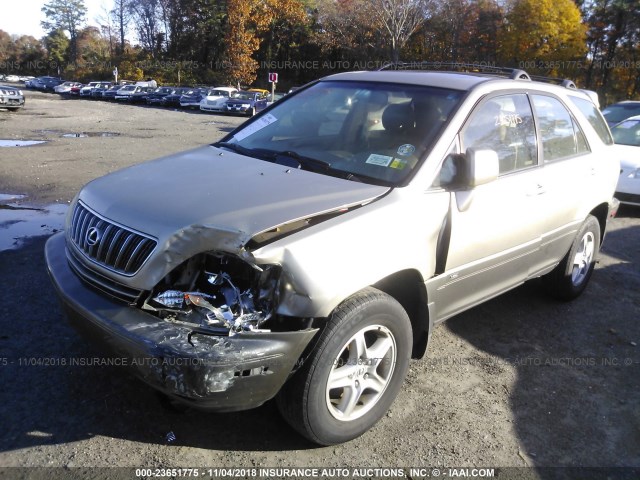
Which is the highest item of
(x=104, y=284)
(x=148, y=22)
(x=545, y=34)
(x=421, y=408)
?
(x=148, y=22)

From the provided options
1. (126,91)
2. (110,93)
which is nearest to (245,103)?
(126,91)

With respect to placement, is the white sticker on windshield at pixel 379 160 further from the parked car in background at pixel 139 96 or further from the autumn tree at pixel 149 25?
the autumn tree at pixel 149 25

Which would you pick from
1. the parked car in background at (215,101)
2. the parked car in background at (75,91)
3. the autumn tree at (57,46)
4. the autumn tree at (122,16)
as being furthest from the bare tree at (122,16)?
the parked car in background at (215,101)

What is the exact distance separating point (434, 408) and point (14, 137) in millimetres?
15147

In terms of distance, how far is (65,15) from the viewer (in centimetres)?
8938

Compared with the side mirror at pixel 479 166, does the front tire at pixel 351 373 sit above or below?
below

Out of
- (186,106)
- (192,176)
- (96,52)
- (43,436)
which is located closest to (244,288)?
(192,176)

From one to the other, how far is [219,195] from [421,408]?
176 centimetres

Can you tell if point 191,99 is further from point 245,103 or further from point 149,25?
point 149,25

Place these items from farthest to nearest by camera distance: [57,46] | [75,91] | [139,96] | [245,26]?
1. [57,46]
2. [75,91]
3. [245,26]
4. [139,96]

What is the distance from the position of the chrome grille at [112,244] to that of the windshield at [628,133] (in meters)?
9.10

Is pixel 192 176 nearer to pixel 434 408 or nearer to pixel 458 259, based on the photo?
pixel 458 259

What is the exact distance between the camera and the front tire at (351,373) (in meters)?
2.63

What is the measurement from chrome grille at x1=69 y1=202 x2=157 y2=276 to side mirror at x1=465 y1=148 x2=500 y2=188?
5.96 ft
